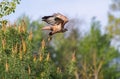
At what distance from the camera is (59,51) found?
65625 mm

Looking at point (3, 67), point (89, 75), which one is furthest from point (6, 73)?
point (89, 75)

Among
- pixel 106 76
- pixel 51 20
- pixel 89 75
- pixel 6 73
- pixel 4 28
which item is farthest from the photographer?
pixel 106 76

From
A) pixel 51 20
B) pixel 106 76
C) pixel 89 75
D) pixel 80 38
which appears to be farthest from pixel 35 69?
pixel 80 38

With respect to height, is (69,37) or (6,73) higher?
(6,73)

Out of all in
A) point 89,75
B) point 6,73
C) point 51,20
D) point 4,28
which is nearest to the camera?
point 51,20

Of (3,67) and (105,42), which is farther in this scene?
(105,42)

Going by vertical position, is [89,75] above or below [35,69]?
below

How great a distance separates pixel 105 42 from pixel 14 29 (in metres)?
42.0

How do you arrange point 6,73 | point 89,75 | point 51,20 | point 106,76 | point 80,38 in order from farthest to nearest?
point 80,38 → point 106,76 → point 89,75 → point 6,73 → point 51,20

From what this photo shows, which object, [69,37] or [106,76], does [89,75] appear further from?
[69,37]

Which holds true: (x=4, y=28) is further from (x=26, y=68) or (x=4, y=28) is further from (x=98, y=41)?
(x=98, y=41)

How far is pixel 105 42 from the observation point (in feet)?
205

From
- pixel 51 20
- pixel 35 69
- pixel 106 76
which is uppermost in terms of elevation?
pixel 51 20

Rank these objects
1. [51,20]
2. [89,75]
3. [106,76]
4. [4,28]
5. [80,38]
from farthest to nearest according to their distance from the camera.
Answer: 1. [80,38]
2. [106,76]
3. [89,75]
4. [4,28]
5. [51,20]
